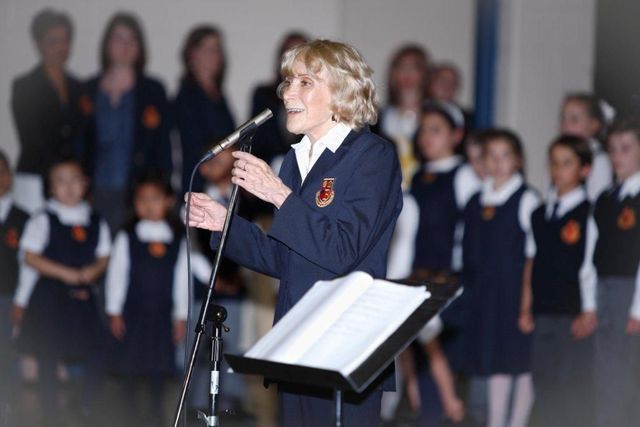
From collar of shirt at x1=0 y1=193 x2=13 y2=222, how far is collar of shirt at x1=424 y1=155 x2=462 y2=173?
2.63 m

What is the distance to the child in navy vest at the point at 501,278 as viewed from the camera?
6.17 m

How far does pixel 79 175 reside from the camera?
6.68 metres

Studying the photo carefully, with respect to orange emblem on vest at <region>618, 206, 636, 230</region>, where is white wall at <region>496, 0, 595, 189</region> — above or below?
above

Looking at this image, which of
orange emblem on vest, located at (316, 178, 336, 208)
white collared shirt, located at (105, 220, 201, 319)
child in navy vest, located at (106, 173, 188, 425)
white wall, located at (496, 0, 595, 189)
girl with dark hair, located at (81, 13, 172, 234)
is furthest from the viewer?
white wall, located at (496, 0, 595, 189)

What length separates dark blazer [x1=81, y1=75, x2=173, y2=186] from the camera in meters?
7.04

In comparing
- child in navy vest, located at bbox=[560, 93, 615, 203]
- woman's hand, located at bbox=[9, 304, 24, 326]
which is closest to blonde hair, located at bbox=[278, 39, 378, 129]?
child in navy vest, located at bbox=[560, 93, 615, 203]

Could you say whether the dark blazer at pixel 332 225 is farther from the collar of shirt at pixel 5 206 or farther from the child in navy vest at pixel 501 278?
the collar of shirt at pixel 5 206

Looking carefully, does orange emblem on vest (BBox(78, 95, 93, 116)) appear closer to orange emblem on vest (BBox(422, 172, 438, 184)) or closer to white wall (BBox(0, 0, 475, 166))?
white wall (BBox(0, 0, 475, 166))

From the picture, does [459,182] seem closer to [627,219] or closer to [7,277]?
[627,219]

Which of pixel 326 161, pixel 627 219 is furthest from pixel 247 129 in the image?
pixel 627 219

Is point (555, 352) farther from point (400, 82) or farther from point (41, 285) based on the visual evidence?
point (41, 285)

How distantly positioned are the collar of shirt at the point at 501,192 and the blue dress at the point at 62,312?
2489mm

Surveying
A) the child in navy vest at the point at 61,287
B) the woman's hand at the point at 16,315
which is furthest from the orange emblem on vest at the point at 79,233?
the woman's hand at the point at 16,315

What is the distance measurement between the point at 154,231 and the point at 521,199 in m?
2.24
